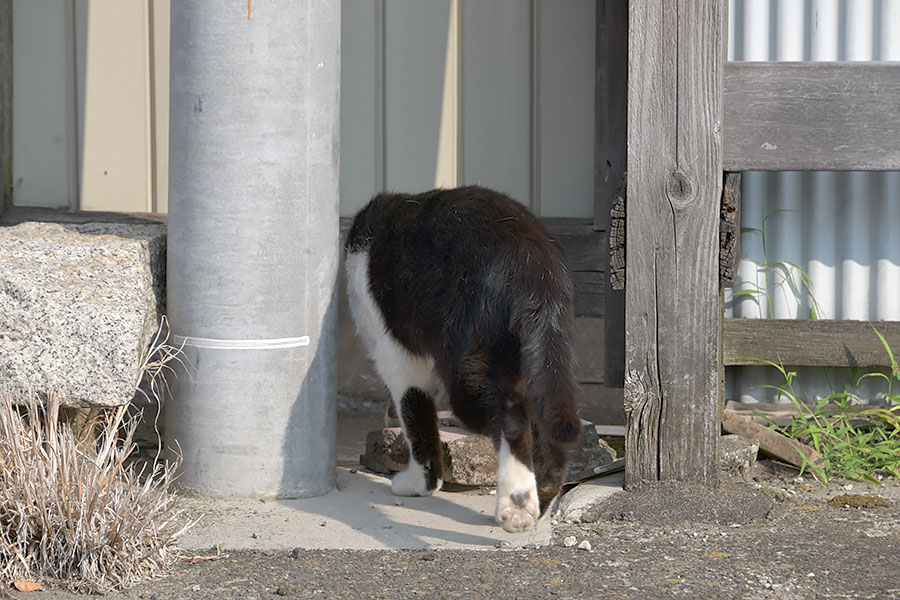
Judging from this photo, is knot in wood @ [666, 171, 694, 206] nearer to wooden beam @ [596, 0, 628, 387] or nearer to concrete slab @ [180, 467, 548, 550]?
wooden beam @ [596, 0, 628, 387]

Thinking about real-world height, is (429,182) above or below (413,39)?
below

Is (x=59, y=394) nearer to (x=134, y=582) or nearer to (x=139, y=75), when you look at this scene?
(x=134, y=582)

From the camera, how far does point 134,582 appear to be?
321 cm

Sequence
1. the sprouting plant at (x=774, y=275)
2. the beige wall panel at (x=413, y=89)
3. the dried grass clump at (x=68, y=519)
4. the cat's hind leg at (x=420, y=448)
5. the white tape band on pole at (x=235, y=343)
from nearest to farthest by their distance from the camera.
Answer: the dried grass clump at (x=68, y=519), the white tape band on pole at (x=235, y=343), the cat's hind leg at (x=420, y=448), the sprouting plant at (x=774, y=275), the beige wall panel at (x=413, y=89)

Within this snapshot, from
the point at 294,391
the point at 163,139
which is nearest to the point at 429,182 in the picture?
the point at 163,139

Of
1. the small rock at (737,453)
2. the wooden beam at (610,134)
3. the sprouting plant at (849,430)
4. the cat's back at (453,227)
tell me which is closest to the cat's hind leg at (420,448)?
the cat's back at (453,227)

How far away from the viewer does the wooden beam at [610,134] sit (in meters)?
5.15

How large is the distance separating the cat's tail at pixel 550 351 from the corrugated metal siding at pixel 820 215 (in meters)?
1.42

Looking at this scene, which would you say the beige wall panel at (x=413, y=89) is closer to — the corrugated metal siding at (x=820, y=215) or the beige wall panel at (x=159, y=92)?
the beige wall panel at (x=159, y=92)

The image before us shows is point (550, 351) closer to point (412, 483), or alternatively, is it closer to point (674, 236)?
point (674, 236)

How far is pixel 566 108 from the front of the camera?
18.1 ft

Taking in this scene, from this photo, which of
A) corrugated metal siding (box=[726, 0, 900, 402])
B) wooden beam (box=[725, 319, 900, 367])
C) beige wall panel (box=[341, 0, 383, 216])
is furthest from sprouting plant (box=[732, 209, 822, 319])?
beige wall panel (box=[341, 0, 383, 216])

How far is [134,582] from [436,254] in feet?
5.00

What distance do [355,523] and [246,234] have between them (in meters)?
1.20
